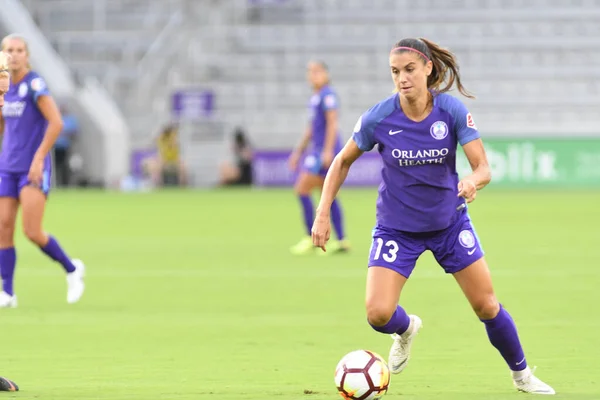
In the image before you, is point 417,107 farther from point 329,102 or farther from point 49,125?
point 329,102

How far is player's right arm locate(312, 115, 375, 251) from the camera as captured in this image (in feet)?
22.2

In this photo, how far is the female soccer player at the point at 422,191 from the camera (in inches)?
262

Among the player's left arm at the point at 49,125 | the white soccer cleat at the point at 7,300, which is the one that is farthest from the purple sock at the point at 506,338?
the white soccer cleat at the point at 7,300

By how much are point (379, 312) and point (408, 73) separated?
1255 mm

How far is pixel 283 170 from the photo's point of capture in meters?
33.2

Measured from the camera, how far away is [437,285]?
1258 cm

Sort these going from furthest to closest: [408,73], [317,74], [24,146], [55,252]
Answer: [317,74] < [55,252] < [24,146] < [408,73]

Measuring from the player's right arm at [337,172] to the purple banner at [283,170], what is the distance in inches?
997

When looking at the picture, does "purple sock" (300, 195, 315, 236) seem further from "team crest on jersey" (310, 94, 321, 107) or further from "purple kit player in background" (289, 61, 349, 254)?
"team crest on jersey" (310, 94, 321, 107)

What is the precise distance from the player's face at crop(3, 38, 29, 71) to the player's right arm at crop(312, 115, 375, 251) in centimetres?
421

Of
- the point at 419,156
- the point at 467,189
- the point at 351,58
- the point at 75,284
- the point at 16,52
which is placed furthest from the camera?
the point at 351,58

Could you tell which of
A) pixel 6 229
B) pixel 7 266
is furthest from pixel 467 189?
pixel 7 266

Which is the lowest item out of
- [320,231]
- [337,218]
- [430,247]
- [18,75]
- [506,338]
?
[337,218]

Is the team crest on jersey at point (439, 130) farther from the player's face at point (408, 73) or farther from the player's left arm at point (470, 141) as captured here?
the player's face at point (408, 73)
